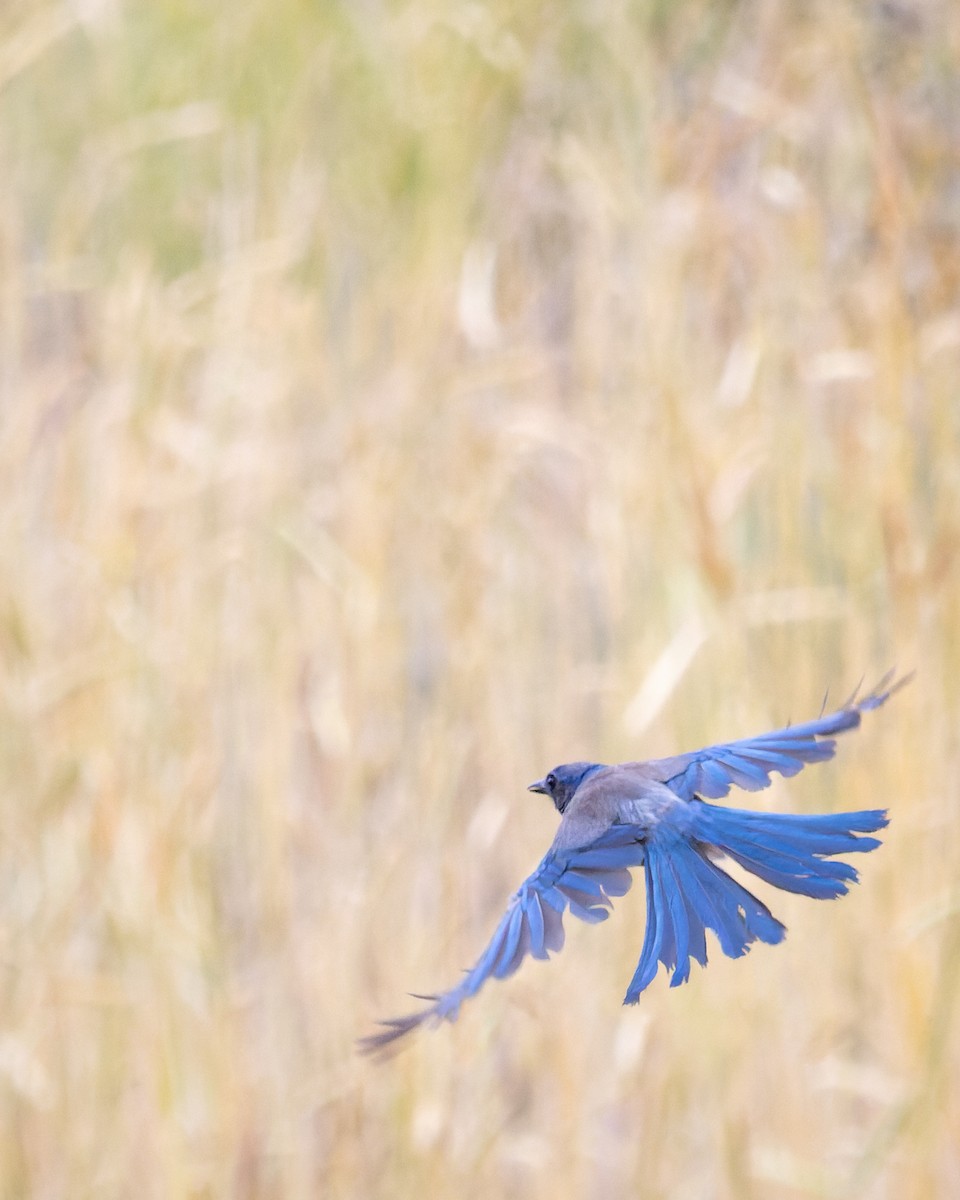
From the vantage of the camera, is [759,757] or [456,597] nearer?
[759,757]

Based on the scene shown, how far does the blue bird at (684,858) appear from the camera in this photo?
0.68 m

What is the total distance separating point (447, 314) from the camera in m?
1.51

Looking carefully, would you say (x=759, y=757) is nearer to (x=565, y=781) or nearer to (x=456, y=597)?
(x=565, y=781)

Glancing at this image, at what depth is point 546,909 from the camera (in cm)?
72

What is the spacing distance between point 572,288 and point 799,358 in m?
0.35

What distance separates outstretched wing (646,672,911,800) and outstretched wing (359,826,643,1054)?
0.16ft

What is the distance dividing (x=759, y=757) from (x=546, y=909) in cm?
14

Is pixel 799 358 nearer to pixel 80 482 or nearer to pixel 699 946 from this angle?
pixel 80 482

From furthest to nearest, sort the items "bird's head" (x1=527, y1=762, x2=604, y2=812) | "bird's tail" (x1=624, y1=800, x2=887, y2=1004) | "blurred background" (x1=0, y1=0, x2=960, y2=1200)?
"blurred background" (x1=0, y1=0, x2=960, y2=1200)
"bird's head" (x1=527, y1=762, x2=604, y2=812)
"bird's tail" (x1=624, y1=800, x2=887, y2=1004)

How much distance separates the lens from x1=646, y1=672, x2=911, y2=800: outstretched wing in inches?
28.1

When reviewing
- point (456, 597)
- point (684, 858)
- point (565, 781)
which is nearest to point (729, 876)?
point (684, 858)

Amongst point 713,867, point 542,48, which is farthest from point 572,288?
point 713,867

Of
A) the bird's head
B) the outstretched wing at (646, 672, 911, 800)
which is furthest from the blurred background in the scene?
the outstretched wing at (646, 672, 911, 800)

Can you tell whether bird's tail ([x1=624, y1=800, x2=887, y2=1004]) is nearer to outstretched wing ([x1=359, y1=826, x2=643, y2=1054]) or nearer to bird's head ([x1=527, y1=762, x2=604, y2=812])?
outstretched wing ([x1=359, y1=826, x2=643, y2=1054])
